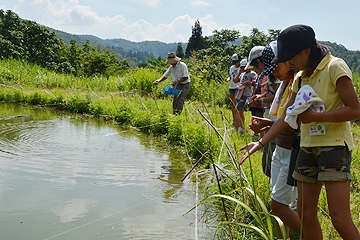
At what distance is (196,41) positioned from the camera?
48.1m

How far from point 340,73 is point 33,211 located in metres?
2.83

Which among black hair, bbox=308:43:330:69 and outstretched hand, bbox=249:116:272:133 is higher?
black hair, bbox=308:43:330:69

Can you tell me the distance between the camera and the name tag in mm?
1843

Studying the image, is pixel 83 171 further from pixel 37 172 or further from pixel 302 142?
pixel 302 142

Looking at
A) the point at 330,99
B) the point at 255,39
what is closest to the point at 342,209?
the point at 330,99

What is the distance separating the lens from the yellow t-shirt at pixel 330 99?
1.81 m

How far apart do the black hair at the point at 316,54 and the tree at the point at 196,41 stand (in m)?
45.2

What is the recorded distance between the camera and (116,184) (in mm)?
4230

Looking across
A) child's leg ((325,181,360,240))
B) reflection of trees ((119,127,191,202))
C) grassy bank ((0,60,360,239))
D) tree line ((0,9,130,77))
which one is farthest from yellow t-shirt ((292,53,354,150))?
tree line ((0,9,130,77))

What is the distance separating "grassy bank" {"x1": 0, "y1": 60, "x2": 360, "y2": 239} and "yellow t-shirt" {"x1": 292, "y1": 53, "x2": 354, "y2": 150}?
1.24 feet

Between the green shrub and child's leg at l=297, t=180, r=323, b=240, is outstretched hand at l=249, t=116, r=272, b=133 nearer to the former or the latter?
child's leg at l=297, t=180, r=323, b=240

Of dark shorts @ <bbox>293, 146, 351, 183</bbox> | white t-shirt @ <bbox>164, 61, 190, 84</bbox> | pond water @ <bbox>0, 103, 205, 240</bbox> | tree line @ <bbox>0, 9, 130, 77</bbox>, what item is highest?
tree line @ <bbox>0, 9, 130, 77</bbox>

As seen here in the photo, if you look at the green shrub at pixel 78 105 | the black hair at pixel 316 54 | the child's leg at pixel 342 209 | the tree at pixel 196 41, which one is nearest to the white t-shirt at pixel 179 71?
the green shrub at pixel 78 105

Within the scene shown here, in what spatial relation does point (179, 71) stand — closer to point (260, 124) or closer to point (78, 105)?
point (78, 105)
